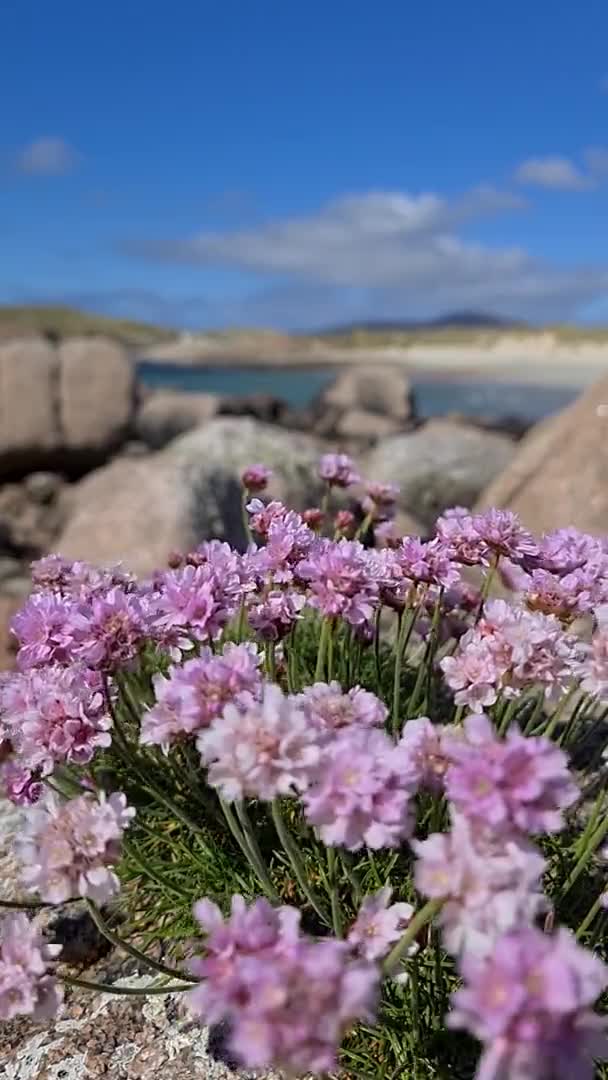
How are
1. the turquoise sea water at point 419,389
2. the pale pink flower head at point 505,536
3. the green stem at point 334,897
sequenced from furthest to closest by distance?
the turquoise sea water at point 419,389
the pale pink flower head at point 505,536
the green stem at point 334,897

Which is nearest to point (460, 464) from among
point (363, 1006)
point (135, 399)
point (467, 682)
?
point (135, 399)

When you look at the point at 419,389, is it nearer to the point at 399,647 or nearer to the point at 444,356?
the point at 444,356

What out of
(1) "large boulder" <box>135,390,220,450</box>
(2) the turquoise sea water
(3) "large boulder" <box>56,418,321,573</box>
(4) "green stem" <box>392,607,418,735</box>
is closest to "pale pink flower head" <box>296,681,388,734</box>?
(4) "green stem" <box>392,607,418,735</box>

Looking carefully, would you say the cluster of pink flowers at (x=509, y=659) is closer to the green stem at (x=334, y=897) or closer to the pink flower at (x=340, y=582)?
the pink flower at (x=340, y=582)

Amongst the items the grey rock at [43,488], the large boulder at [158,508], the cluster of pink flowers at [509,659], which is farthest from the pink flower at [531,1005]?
the grey rock at [43,488]

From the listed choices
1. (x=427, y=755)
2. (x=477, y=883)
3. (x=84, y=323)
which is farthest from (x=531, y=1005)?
(x=84, y=323)
